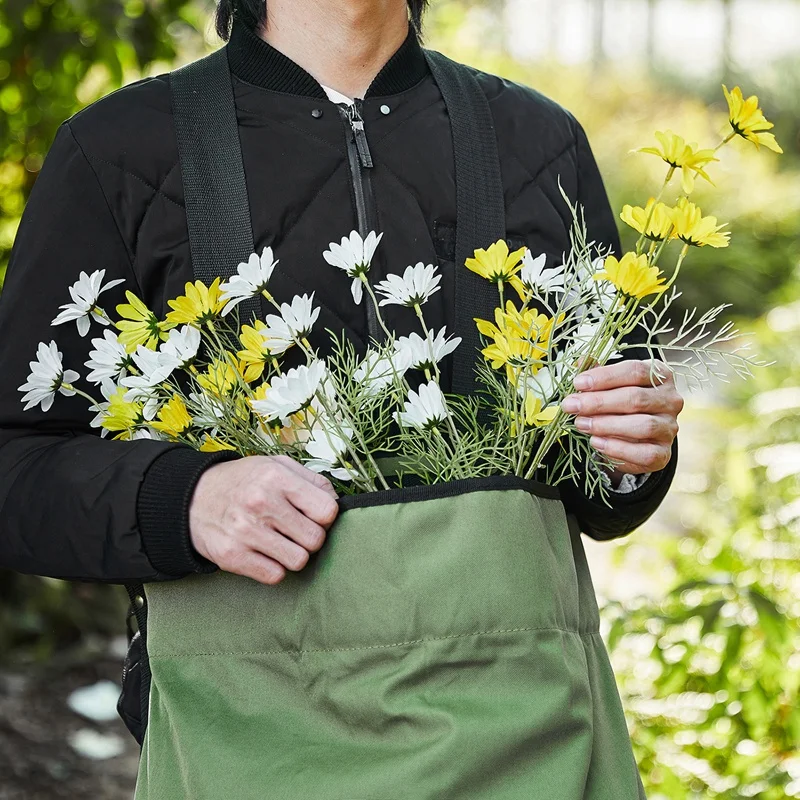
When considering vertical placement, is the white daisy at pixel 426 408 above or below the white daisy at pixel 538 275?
below

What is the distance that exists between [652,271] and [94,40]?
2.02 meters

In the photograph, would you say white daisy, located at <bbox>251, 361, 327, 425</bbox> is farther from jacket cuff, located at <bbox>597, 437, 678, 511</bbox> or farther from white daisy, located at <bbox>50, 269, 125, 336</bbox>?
jacket cuff, located at <bbox>597, 437, 678, 511</bbox>

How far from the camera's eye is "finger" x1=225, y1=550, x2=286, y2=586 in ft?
3.65

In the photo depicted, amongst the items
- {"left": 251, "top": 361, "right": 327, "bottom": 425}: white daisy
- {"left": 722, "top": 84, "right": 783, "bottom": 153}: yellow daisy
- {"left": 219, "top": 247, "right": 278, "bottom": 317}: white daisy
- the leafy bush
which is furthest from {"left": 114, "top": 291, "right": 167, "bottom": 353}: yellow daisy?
the leafy bush

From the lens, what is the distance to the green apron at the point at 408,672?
42.1 inches

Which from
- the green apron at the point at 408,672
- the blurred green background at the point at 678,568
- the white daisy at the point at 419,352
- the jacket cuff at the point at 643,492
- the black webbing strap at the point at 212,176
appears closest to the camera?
the green apron at the point at 408,672

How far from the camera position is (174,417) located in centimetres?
123

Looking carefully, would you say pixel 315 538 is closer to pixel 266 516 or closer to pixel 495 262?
pixel 266 516

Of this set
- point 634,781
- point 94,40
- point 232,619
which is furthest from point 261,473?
point 94,40

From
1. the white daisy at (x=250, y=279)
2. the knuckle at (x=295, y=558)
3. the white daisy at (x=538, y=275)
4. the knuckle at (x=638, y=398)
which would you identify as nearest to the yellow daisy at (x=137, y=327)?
the white daisy at (x=250, y=279)

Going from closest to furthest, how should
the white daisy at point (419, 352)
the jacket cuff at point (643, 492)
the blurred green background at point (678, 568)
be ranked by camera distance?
the white daisy at point (419, 352) < the jacket cuff at point (643, 492) < the blurred green background at point (678, 568)

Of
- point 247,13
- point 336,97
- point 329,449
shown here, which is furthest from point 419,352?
point 247,13

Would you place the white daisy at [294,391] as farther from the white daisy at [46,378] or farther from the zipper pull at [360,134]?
the zipper pull at [360,134]

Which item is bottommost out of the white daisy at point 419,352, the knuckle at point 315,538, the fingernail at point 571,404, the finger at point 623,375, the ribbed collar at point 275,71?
the knuckle at point 315,538
